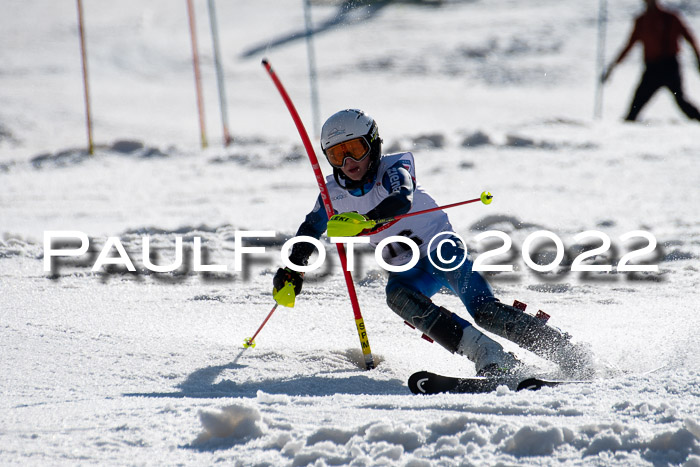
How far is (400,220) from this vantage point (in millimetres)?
4258

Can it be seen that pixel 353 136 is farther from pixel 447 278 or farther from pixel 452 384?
pixel 452 384

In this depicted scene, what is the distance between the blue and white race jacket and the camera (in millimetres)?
4219

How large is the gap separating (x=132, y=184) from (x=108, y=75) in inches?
420

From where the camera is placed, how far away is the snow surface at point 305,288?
271cm

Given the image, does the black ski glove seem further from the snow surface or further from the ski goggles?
the ski goggles

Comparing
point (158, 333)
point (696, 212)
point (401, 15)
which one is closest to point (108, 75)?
point (401, 15)

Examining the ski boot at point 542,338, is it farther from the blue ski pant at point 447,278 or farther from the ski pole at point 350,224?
the ski pole at point 350,224

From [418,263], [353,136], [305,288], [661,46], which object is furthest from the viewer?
[661,46]

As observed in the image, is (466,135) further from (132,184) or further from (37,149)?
(37,149)

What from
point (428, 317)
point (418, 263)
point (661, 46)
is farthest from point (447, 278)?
point (661, 46)

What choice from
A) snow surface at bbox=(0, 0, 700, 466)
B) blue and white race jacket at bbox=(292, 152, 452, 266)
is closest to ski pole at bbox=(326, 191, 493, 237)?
blue and white race jacket at bbox=(292, 152, 452, 266)

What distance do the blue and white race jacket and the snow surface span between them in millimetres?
573

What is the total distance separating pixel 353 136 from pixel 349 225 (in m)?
0.50

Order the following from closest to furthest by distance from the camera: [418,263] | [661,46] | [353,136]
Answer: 1. [353,136]
2. [418,263]
3. [661,46]
